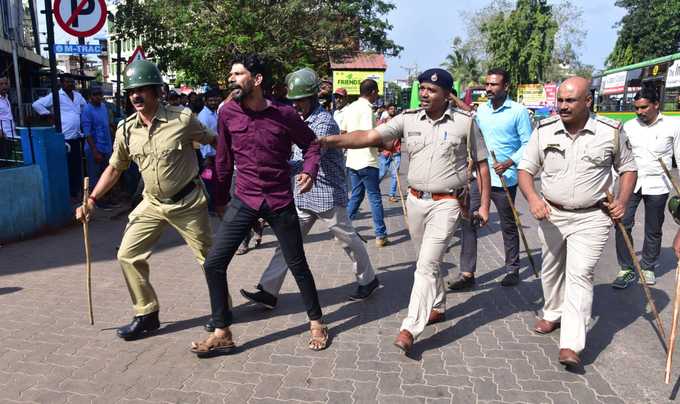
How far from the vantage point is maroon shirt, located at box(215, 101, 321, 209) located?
3.84 m

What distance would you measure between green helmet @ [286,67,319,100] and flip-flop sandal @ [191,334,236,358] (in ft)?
6.56

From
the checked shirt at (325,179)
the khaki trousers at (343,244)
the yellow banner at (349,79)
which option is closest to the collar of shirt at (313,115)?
the checked shirt at (325,179)

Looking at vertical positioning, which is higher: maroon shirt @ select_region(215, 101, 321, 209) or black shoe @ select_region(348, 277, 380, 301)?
maroon shirt @ select_region(215, 101, 321, 209)

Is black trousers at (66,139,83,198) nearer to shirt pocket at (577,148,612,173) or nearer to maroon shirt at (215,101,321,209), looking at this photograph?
maroon shirt at (215,101,321,209)

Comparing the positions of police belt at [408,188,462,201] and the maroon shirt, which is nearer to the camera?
the maroon shirt

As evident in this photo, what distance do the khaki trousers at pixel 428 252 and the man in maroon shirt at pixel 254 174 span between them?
69cm

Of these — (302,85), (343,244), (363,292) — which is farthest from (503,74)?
(363,292)

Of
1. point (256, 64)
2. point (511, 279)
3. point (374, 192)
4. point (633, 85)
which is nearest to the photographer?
point (256, 64)

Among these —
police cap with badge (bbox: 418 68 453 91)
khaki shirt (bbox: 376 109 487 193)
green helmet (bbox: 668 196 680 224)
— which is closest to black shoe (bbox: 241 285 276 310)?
khaki shirt (bbox: 376 109 487 193)

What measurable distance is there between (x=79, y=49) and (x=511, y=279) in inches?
263

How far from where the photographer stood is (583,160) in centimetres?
388

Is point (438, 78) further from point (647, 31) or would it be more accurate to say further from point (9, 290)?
point (647, 31)

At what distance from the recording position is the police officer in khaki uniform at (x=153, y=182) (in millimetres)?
4098

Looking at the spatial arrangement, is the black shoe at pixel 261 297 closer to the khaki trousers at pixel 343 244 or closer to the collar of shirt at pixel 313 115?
the khaki trousers at pixel 343 244
